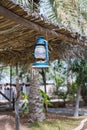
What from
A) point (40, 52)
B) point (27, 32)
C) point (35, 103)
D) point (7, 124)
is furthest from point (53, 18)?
point (40, 52)

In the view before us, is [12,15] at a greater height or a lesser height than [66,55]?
greater

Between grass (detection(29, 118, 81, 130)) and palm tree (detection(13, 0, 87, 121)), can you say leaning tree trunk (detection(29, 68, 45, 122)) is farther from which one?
grass (detection(29, 118, 81, 130))

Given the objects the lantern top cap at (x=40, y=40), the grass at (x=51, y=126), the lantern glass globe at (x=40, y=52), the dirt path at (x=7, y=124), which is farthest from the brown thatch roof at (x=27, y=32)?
the grass at (x=51, y=126)

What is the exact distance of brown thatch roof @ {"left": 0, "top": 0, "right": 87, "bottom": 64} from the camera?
3374mm

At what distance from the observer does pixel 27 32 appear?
4320 millimetres

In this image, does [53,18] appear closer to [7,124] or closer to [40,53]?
[7,124]

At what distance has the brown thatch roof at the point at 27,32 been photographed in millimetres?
3374

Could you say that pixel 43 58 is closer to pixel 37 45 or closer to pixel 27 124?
pixel 37 45

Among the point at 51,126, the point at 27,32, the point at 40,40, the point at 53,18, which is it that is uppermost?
the point at 53,18

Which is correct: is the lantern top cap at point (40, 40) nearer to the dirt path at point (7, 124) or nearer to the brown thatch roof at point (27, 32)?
the brown thatch roof at point (27, 32)

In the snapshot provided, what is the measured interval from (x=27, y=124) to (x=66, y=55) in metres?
3.54

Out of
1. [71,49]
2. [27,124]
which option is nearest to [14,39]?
[71,49]

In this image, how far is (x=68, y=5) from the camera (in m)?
9.21

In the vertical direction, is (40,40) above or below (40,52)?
above
